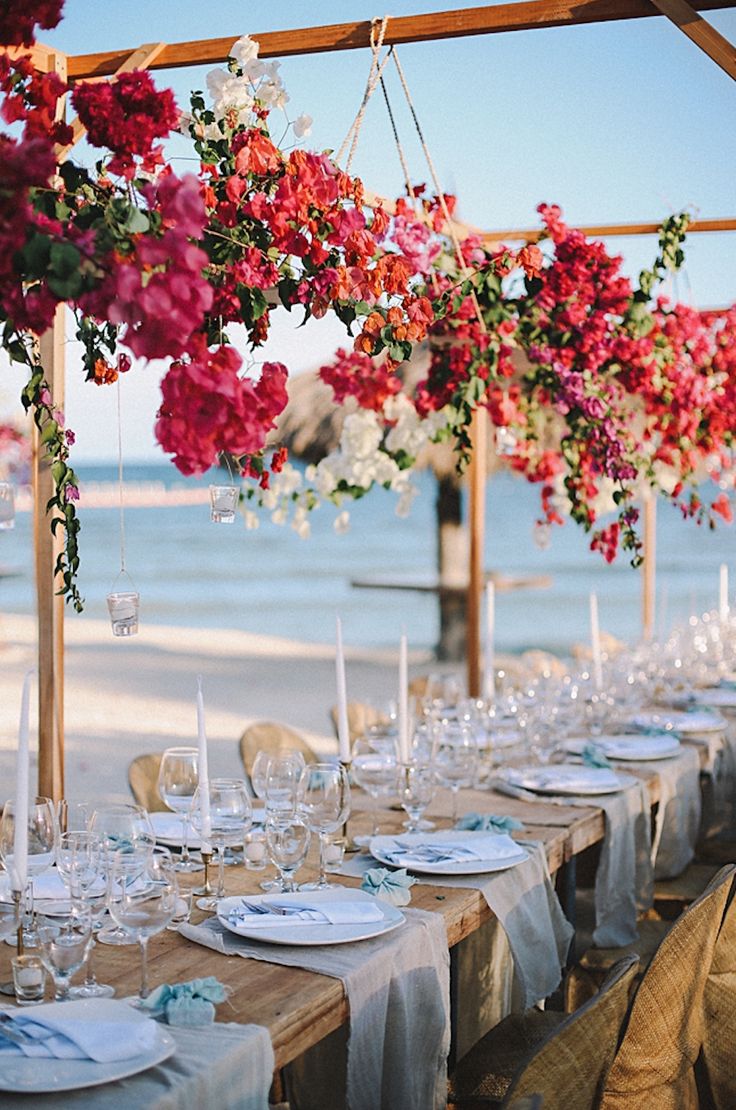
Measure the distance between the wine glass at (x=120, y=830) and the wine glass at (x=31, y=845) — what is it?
0.13 m

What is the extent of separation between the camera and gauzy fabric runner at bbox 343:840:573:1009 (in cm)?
283

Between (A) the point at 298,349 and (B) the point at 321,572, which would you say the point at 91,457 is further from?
(A) the point at 298,349

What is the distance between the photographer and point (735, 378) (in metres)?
4.98

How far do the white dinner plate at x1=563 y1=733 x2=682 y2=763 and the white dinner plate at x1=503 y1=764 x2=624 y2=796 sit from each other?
0.84 feet

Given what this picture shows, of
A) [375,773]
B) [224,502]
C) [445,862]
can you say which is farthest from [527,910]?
[224,502]

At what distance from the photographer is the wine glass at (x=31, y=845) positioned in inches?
88.5

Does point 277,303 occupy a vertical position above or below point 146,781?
above

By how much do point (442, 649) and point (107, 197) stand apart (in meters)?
16.7

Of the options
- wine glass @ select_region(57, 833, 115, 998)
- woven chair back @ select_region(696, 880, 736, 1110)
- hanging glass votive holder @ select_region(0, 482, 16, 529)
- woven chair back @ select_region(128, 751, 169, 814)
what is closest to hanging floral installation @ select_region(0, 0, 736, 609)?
hanging glass votive holder @ select_region(0, 482, 16, 529)

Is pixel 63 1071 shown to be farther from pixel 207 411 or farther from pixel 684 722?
pixel 684 722

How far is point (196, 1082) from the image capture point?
1.85 m

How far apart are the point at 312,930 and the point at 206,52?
213 cm

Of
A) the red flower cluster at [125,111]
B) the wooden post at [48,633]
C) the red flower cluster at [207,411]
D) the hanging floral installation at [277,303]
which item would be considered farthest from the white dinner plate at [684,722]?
the red flower cluster at [125,111]

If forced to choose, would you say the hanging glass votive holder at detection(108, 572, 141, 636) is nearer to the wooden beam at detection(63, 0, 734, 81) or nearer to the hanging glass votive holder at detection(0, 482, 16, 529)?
the hanging glass votive holder at detection(0, 482, 16, 529)
